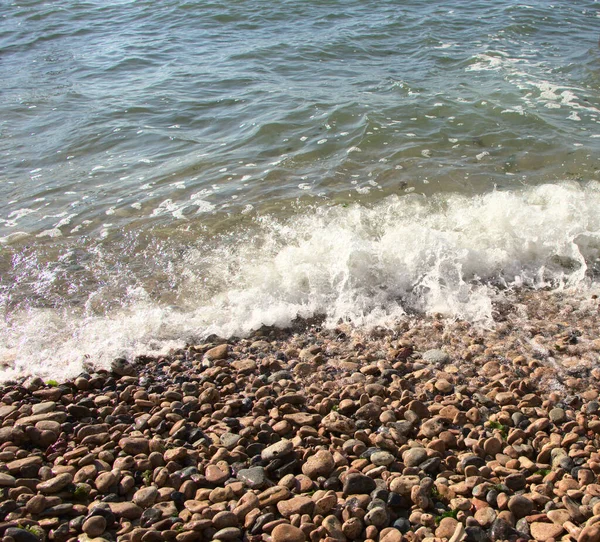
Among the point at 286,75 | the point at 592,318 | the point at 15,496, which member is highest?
the point at 286,75

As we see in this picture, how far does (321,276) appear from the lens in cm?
718

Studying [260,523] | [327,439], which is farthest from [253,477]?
[327,439]

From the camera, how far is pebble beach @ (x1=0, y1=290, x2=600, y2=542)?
12.4ft

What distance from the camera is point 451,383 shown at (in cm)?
533

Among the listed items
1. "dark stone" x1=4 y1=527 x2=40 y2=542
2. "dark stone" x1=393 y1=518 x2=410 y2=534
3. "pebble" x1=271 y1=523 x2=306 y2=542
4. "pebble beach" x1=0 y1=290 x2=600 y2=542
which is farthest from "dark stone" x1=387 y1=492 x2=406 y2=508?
"dark stone" x1=4 y1=527 x2=40 y2=542

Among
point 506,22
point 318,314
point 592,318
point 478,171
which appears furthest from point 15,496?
point 506,22

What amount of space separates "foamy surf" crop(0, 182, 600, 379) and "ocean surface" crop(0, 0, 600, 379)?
0.03m

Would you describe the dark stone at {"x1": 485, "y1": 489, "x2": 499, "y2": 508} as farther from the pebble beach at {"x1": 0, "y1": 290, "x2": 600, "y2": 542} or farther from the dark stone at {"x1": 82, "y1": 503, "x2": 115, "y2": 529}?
the dark stone at {"x1": 82, "y1": 503, "x2": 115, "y2": 529}

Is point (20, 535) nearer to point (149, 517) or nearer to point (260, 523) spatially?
point (149, 517)

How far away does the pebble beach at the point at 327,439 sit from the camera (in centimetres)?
378

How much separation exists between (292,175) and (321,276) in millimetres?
3359

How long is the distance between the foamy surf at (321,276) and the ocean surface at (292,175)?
0.09ft

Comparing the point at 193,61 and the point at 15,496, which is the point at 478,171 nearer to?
the point at 15,496

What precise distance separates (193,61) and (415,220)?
10.6 meters
